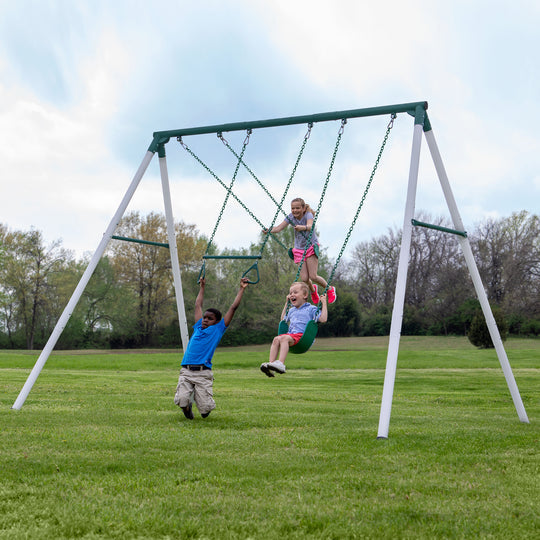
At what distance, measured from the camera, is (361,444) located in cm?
607

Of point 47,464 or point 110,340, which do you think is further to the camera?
point 110,340

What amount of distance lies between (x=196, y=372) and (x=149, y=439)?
1826mm

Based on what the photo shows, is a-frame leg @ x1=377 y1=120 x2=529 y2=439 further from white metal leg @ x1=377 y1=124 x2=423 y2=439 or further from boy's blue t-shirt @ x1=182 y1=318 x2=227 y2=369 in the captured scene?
boy's blue t-shirt @ x1=182 y1=318 x2=227 y2=369

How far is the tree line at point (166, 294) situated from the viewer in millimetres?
43000

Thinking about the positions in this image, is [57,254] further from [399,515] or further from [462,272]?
[399,515]

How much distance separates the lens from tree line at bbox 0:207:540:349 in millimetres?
43000

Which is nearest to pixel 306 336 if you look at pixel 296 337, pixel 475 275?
pixel 296 337

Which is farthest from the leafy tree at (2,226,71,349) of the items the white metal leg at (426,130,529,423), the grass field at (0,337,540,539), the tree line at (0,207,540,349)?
the white metal leg at (426,130,529,423)

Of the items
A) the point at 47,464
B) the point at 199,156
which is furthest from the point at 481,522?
the point at 199,156

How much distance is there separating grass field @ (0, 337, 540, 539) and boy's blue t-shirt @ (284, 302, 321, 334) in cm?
129

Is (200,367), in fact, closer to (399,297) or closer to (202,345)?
(202,345)

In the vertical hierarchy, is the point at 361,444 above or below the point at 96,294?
below

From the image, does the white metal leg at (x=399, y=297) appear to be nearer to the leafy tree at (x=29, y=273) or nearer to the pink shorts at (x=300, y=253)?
the pink shorts at (x=300, y=253)

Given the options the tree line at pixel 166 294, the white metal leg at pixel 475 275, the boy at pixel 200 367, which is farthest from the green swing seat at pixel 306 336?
the tree line at pixel 166 294
